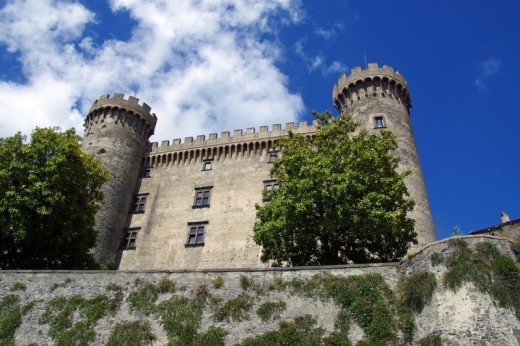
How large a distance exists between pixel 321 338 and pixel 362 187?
25.4 feet

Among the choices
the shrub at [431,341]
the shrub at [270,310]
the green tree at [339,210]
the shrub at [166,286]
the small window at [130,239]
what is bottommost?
the shrub at [431,341]

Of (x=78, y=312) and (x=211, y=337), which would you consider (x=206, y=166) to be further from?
(x=211, y=337)

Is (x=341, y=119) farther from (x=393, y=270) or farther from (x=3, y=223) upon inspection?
(x=3, y=223)

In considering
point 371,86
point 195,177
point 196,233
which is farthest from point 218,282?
point 371,86

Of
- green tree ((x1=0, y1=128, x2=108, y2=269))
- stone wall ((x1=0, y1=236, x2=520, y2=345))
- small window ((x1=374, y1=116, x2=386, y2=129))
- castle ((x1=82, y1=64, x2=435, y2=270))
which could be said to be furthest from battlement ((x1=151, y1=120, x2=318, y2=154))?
stone wall ((x1=0, y1=236, x2=520, y2=345))

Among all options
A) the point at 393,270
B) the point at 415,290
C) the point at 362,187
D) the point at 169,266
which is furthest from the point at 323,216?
the point at 169,266

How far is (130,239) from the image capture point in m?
35.8

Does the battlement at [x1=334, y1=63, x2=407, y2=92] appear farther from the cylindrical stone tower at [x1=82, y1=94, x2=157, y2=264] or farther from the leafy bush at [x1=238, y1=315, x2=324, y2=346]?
the leafy bush at [x1=238, y1=315, x2=324, y2=346]

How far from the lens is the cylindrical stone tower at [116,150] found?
34406 millimetres

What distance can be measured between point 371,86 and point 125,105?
19702mm

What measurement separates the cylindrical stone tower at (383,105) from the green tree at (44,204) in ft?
62.1

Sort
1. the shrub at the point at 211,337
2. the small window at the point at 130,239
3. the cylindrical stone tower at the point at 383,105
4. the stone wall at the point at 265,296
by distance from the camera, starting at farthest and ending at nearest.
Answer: the small window at the point at 130,239 < the cylindrical stone tower at the point at 383,105 < the shrub at the point at 211,337 < the stone wall at the point at 265,296

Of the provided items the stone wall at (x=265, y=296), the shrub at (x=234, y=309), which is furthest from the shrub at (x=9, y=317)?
the shrub at (x=234, y=309)

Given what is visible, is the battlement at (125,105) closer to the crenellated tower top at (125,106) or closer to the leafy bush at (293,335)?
the crenellated tower top at (125,106)
